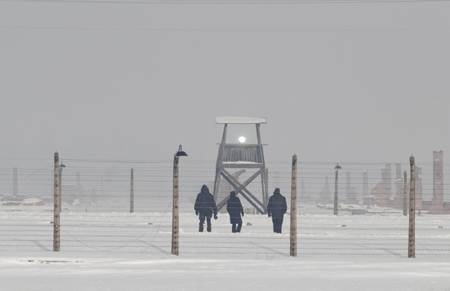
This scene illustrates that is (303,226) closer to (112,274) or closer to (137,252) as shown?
(137,252)

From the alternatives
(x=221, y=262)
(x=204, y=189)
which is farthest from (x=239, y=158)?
(x=221, y=262)

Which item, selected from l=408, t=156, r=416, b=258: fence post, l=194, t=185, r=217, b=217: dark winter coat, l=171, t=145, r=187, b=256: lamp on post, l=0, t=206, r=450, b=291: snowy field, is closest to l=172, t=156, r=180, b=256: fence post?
l=171, t=145, r=187, b=256: lamp on post

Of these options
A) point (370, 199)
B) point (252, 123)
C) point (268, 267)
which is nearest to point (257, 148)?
point (252, 123)

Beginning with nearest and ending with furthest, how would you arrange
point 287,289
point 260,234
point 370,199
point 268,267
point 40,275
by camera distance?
point 287,289, point 40,275, point 268,267, point 260,234, point 370,199

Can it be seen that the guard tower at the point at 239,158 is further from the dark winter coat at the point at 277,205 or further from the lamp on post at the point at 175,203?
the lamp on post at the point at 175,203

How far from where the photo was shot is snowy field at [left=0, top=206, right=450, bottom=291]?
11672 mm

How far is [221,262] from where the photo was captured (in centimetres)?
1438

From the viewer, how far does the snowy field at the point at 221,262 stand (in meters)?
11.7

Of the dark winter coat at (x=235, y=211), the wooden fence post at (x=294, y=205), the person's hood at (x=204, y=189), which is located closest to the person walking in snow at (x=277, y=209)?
the dark winter coat at (x=235, y=211)

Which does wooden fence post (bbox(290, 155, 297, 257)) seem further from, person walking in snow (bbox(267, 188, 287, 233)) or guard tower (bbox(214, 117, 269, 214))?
guard tower (bbox(214, 117, 269, 214))

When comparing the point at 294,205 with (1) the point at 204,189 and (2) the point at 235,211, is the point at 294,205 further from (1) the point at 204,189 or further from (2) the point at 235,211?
(1) the point at 204,189

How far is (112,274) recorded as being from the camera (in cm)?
1266

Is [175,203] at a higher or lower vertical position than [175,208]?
higher

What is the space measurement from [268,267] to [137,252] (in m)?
4.33
